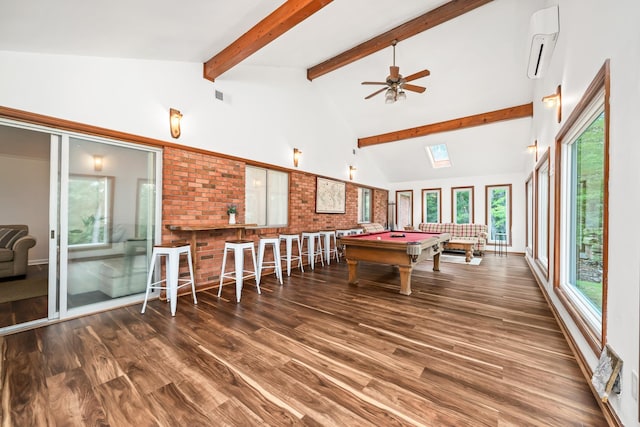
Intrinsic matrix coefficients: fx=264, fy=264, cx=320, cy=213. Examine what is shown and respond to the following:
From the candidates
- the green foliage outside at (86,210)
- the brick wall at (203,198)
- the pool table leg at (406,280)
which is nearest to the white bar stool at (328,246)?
the brick wall at (203,198)

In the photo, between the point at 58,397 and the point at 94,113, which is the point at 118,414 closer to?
the point at 58,397

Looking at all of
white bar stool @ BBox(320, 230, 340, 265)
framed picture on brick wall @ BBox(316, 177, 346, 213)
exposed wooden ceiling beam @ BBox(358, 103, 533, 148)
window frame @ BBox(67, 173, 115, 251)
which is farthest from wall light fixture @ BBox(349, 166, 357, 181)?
window frame @ BBox(67, 173, 115, 251)

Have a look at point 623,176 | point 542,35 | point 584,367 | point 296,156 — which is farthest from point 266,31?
point 584,367

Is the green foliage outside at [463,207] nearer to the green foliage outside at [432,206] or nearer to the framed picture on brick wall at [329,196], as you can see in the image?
the green foliage outside at [432,206]

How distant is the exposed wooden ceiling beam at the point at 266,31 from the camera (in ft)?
9.09

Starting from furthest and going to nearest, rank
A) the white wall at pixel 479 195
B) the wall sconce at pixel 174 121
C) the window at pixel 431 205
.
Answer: the window at pixel 431 205 → the white wall at pixel 479 195 → the wall sconce at pixel 174 121

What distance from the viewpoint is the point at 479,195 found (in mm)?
8625

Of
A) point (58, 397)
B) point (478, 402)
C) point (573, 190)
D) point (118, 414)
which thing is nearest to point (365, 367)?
point (478, 402)

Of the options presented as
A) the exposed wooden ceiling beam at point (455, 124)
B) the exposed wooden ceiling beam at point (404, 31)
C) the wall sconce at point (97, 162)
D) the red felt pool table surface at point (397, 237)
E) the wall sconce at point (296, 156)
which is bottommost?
the red felt pool table surface at point (397, 237)

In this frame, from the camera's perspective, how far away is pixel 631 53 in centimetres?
133

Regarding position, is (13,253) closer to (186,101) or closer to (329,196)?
(186,101)

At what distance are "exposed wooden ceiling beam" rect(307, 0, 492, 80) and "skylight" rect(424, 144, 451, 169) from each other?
409cm

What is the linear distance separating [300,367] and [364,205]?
7.03m

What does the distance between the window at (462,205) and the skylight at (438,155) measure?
1021mm
